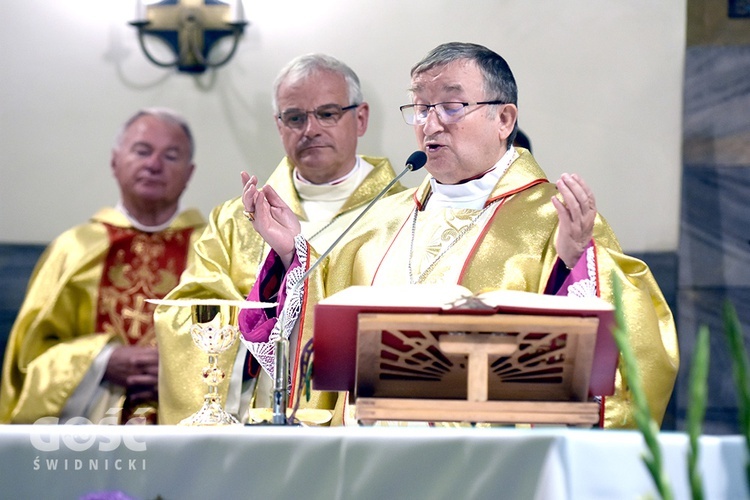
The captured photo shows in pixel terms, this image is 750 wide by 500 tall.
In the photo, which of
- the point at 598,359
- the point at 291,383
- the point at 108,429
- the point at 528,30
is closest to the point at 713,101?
the point at 528,30

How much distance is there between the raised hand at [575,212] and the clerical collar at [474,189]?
2.23 ft

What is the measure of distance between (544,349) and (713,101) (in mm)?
2889

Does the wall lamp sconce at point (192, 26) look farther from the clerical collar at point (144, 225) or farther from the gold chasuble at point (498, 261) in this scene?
the gold chasuble at point (498, 261)

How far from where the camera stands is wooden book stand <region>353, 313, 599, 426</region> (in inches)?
89.2

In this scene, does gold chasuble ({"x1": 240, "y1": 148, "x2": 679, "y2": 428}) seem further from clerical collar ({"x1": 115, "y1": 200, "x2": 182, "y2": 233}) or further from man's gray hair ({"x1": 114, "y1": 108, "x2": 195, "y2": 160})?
man's gray hair ({"x1": 114, "y1": 108, "x2": 195, "y2": 160})

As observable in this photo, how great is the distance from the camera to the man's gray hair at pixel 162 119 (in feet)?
17.6

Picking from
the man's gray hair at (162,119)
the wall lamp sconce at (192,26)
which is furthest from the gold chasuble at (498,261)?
the wall lamp sconce at (192,26)

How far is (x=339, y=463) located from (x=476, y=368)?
364 mm

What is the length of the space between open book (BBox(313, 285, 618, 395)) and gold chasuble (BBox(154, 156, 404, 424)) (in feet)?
5.33

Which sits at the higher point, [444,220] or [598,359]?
[444,220]

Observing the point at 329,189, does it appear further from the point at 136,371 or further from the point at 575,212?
the point at 575,212

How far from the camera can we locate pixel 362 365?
2408mm

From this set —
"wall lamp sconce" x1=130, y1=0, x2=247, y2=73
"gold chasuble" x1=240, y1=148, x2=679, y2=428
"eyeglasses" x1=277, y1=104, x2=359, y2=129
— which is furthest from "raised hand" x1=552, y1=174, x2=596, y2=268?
"wall lamp sconce" x1=130, y1=0, x2=247, y2=73

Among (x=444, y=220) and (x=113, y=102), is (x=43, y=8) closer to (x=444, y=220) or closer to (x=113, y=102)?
(x=113, y=102)
